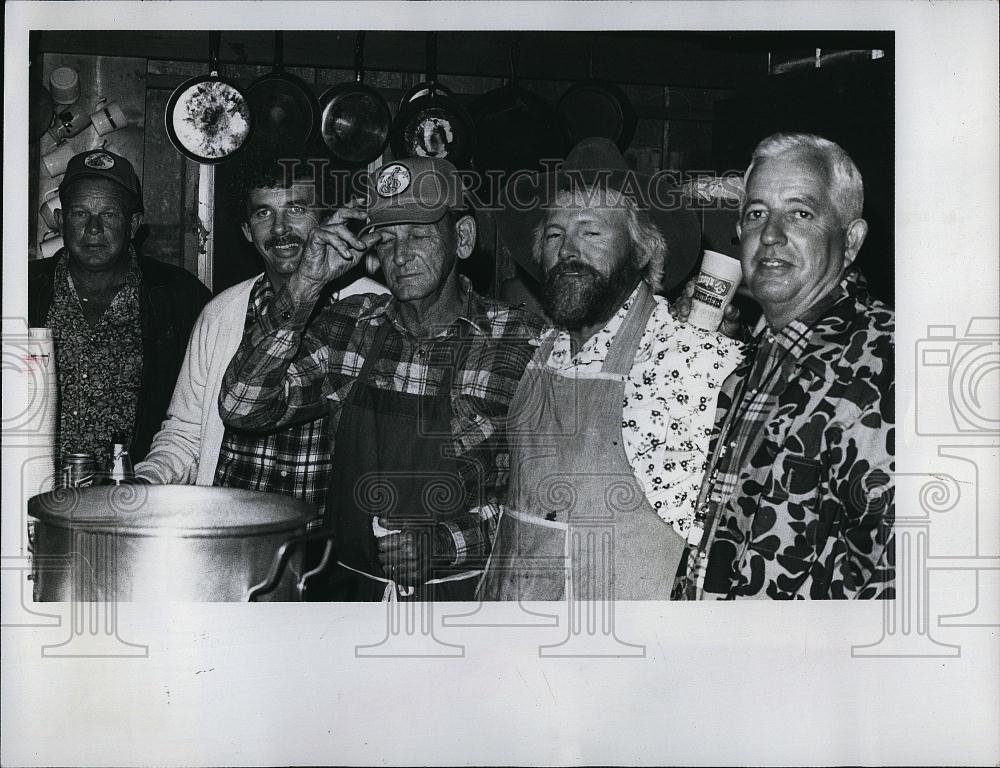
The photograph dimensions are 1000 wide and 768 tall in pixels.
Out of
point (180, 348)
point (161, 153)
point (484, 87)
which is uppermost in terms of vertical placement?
point (484, 87)

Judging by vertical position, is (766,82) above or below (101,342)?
above

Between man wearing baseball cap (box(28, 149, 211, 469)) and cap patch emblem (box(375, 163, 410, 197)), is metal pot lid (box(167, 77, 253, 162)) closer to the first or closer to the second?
man wearing baseball cap (box(28, 149, 211, 469))

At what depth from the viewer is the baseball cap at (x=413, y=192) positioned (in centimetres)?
296

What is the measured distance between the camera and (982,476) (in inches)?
118

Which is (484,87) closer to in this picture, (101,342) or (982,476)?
(101,342)

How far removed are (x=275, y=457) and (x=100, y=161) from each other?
3.52 ft

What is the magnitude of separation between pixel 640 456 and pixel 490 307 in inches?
25.6

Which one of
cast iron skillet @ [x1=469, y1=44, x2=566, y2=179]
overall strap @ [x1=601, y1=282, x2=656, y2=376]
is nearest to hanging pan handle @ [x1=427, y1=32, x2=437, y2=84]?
cast iron skillet @ [x1=469, y1=44, x2=566, y2=179]

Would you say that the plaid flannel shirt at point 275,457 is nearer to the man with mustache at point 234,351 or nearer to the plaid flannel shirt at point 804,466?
the man with mustache at point 234,351

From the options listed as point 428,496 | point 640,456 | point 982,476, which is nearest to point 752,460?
point 640,456

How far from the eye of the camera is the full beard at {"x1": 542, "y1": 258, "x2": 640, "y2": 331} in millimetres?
2965

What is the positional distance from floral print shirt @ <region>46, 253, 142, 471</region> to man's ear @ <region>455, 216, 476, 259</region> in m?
1.02

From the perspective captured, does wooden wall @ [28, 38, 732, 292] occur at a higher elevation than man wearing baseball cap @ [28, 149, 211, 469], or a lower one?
higher

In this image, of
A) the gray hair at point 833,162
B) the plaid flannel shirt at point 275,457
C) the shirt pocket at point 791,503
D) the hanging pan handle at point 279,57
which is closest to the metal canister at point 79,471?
the plaid flannel shirt at point 275,457
